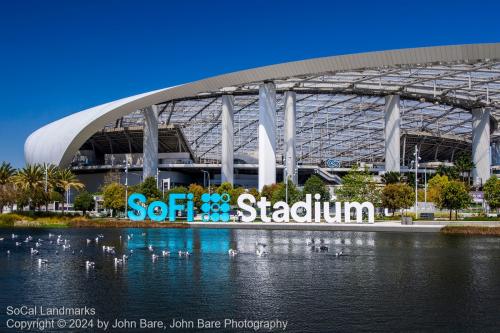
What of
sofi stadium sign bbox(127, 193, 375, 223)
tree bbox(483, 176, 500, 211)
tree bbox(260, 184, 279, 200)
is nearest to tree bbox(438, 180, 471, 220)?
tree bbox(483, 176, 500, 211)

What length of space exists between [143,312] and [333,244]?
27.4 m

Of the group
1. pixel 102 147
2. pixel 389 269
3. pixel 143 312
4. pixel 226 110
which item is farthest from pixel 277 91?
pixel 143 312

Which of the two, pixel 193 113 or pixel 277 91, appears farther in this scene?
pixel 193 113

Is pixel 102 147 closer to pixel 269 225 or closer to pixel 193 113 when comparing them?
pixel 193 113

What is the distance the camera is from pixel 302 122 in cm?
11300

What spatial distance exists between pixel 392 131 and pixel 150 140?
38.4m

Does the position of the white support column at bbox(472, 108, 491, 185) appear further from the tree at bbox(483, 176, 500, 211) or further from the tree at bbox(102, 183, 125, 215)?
the tree at bbox(102, 183, 125, 215)

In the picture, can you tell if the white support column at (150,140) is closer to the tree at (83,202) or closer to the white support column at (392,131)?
the tree at (83,202)

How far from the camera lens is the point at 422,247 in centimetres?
4341

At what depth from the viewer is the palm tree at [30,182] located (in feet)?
239

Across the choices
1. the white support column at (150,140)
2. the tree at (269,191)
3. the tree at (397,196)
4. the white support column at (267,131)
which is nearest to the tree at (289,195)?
the tree at (269,191)

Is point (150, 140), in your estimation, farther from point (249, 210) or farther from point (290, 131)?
point (249, 210)

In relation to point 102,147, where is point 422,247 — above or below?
below

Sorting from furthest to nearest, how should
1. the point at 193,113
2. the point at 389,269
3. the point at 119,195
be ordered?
the point at 193,113 → the point at 119,195 → the point at 389,269
